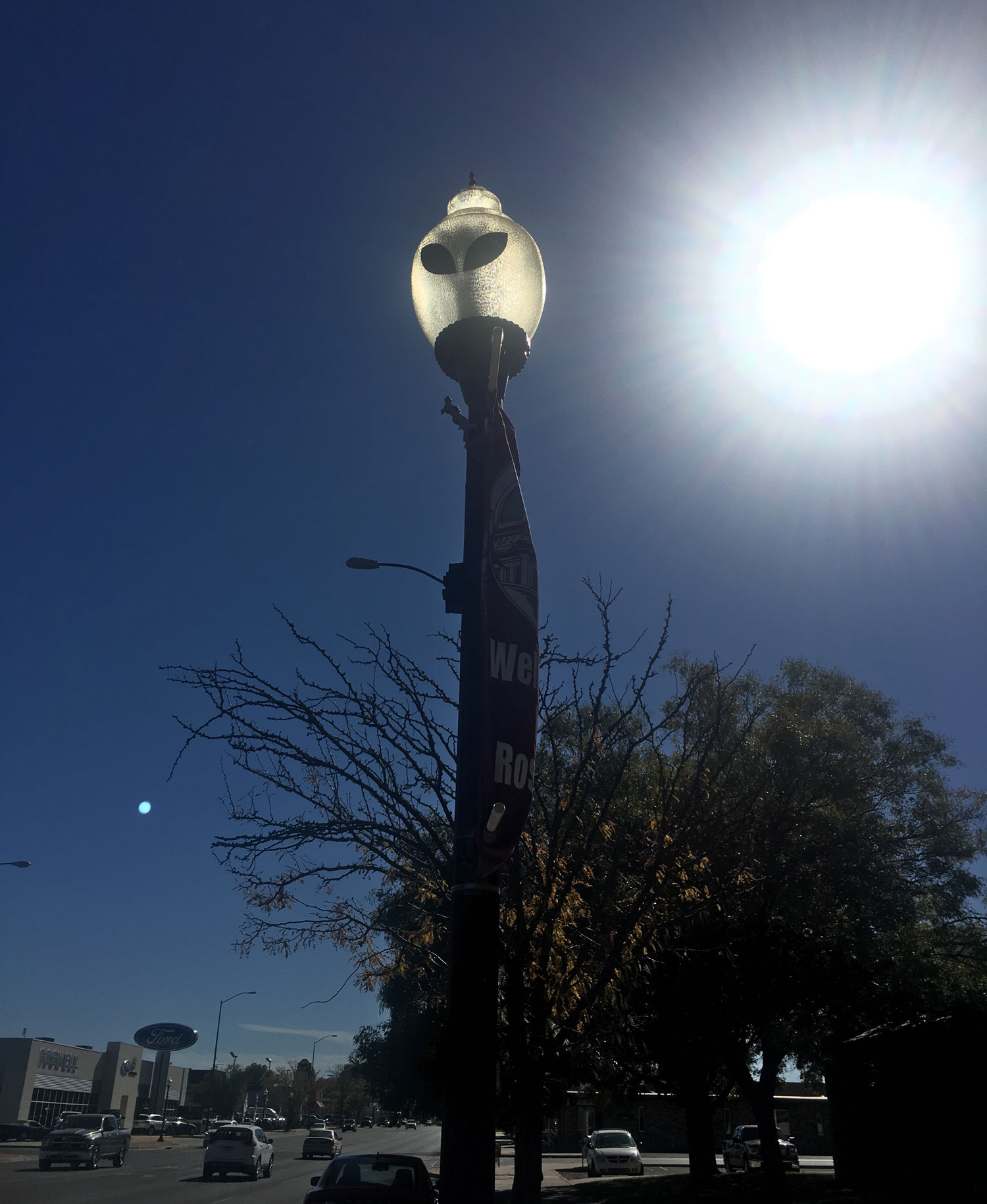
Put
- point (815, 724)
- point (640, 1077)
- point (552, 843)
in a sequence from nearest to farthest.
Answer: point (552, 843) < point (815, 724) < point (640, 1077)

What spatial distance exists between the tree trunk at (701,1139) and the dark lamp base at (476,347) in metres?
22.2

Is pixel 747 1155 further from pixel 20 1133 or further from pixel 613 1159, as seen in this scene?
pixel 20 1133

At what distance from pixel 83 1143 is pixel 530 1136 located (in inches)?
1129

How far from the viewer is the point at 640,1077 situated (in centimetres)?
1898

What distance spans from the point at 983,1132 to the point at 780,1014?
451cm

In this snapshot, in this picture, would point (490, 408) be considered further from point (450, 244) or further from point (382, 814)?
point (382, 814)

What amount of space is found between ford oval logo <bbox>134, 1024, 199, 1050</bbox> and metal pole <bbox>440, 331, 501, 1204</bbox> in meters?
69.2

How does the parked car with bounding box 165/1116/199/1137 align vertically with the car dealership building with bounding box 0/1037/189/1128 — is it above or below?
below

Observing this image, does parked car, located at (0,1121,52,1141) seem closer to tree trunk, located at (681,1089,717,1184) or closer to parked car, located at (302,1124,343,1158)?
parked car, located at (302,1124,343,1158)

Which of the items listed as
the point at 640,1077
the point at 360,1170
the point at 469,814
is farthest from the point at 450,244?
the point at 640,1077

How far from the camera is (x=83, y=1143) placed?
97.0ft

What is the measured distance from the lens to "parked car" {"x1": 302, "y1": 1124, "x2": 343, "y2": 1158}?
40375 millimetres

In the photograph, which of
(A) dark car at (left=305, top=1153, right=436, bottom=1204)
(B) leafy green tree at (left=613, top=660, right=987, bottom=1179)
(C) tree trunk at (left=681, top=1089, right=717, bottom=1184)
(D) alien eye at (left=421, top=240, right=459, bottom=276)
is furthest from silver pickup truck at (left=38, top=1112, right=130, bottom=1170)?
(D) alien eye at (left=421, top=240, right=459, bottom=276)

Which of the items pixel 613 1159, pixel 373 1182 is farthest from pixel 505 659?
pixel 613 1159
